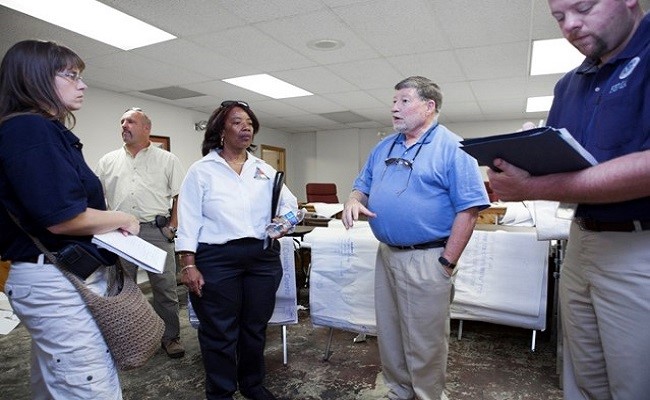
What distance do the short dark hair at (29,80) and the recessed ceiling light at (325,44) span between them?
2.76 meters

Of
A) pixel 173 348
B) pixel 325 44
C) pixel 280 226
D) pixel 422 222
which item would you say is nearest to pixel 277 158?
pixel 325 44

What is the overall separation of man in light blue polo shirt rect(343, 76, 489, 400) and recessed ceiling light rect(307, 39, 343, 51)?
2030mm

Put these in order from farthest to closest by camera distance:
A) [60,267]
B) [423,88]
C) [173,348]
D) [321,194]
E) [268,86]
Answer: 1. [321,194]
2. [268,86]
3. [173,348]
4. [423,88]
5. [60,267]

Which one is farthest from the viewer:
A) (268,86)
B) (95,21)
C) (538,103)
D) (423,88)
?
(538,103)

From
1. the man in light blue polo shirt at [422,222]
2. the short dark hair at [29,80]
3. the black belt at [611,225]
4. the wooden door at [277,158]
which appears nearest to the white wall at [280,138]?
the wooden door at [277,158]

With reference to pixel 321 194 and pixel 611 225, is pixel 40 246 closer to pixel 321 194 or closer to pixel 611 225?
pixel 611 225

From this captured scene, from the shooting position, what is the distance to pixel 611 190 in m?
0.75

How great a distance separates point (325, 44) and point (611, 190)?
10.5 feet

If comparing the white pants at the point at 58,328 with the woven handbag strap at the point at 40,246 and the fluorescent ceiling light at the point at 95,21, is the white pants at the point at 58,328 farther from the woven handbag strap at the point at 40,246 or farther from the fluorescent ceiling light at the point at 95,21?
the fluorescent ceiling light at the point at 95,21

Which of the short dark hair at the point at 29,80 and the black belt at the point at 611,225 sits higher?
the short dark hair at the point at 29,80

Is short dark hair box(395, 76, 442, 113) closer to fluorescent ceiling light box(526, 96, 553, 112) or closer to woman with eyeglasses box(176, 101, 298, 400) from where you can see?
woman with eyeglasses box(176, 101, 298, 400)

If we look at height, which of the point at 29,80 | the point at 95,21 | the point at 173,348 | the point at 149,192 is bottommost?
the point at 173,348

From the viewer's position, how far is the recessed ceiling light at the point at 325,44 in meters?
3.48

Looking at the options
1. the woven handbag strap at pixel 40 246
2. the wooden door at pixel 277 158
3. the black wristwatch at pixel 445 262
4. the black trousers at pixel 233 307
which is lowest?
the black trousers at pixel 233 307
